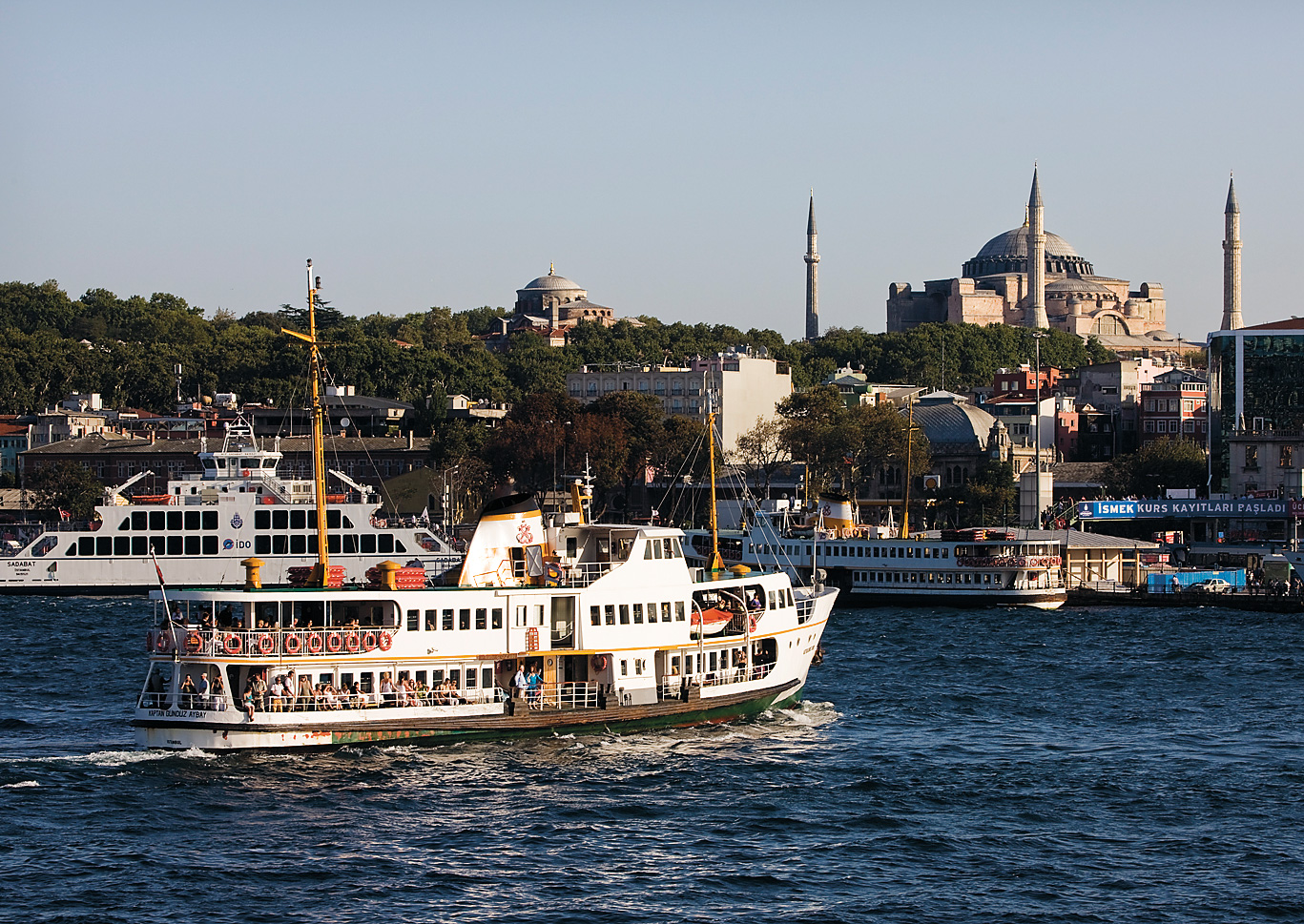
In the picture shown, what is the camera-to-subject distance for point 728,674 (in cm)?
3975

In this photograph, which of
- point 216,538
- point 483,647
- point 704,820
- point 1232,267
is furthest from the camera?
point 1232,267

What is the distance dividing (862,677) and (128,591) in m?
40.0

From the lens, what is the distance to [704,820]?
3250cm

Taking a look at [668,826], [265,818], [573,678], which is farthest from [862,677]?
[265,818]

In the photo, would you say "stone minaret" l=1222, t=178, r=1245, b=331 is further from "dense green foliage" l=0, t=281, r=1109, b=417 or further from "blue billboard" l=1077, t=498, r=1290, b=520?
"blue billboard" l=1077, t=498, r=1290, b=520

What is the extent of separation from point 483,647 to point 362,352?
362 feet

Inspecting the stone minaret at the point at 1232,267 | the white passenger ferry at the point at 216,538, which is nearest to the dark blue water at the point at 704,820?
the white passenger ferry at the point at 216,538

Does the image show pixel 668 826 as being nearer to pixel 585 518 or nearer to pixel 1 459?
pixel 585 518

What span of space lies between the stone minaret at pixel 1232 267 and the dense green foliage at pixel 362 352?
1499 centimetres

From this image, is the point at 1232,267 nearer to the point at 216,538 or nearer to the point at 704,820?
the point at 216,538

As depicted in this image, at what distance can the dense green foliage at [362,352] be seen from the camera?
14175 cm

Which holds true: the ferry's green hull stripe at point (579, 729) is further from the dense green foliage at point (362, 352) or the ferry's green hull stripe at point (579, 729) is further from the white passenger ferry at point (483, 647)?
the dense green foliage at point (362, 352)

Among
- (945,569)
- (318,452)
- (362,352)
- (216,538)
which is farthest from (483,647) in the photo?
(362,352)

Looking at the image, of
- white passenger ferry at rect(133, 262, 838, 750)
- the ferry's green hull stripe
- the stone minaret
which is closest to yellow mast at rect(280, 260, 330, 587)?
white passenger ferry at rect(133, 262, 838, 750)
